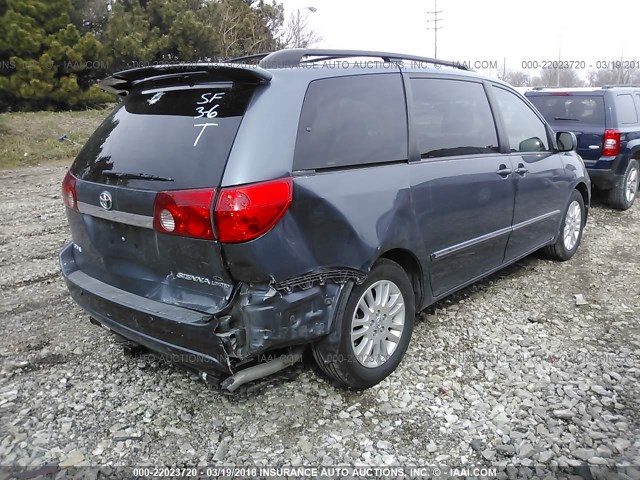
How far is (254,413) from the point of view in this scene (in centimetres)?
285

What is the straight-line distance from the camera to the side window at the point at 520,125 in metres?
4.27

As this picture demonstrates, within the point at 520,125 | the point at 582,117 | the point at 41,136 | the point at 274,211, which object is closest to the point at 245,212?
the point at 274,211

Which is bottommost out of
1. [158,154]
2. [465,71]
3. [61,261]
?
[61,261]

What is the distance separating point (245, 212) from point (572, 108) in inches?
278

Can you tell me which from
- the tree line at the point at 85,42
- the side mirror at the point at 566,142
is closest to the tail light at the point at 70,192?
the side mirror at the point at 566,142

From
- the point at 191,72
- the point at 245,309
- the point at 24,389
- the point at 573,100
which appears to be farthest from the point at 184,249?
the point at 573,100

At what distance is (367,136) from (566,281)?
9.61 feet

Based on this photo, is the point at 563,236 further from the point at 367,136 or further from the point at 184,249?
the point at 184,249

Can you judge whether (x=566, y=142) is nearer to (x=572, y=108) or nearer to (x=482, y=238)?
(x=482, y=238)

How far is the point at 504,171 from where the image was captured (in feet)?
13.1

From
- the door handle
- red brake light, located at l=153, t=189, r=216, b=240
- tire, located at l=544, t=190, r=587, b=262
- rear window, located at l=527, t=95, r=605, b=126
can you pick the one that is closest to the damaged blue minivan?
red brake light, located at l=153, t=189, r=216, b=240

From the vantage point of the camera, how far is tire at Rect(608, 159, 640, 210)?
7598 mm

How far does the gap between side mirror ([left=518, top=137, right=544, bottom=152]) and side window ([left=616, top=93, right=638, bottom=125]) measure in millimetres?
3707

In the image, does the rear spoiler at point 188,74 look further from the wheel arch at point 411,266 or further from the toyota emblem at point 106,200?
the wheel arch at point 411,266
